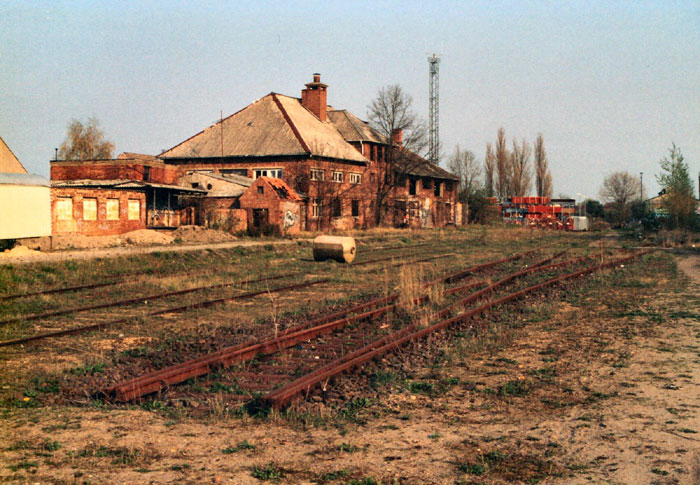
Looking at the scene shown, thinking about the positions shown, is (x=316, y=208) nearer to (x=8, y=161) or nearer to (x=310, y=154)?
(x=310, y=154)

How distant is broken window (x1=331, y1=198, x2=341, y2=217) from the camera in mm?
50284

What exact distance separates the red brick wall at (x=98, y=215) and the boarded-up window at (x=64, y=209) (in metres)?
0.14

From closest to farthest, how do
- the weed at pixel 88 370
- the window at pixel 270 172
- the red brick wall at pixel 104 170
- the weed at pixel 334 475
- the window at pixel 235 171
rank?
the weed at pixel 334 475 → the weed at pixel 88 370 → the red brick wall at pixel 104 170 → the window at pixel 270 172 → the window at pixel 235 171

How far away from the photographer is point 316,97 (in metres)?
56.7

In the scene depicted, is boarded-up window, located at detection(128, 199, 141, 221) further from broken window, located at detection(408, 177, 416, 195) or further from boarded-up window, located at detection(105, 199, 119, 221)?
broken window, located at detection(408, 177, 416, 195)

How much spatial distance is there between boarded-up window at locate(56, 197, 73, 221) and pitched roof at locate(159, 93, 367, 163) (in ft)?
63.3

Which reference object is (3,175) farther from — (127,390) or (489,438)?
(489,438)

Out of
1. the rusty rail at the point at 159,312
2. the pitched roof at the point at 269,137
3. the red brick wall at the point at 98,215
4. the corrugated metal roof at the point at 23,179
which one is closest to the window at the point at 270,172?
the pitched roof at the point at 269,137

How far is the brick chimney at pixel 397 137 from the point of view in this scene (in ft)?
197

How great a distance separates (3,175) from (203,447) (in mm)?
17231

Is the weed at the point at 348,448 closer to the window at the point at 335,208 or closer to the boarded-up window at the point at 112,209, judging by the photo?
the boarded-up window at the point at 112,209

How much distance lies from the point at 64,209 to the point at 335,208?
2360 cm

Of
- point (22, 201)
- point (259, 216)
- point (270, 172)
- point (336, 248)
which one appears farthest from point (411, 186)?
point (22, 201)

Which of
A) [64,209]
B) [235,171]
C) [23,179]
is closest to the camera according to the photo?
[23,179]
